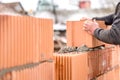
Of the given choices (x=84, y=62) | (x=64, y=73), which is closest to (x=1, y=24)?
(x=64, y=73)

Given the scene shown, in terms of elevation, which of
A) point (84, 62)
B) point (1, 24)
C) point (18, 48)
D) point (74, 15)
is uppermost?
point (74, 15)

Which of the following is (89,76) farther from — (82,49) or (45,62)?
(45,62)

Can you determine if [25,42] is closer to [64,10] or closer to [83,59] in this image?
[83,59]

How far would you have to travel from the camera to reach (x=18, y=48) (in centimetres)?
97

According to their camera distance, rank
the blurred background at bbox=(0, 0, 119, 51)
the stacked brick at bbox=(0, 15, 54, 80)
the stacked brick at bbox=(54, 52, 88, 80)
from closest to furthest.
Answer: the stacked brick at bbox=(0, 15, 54, 80) → the stacked brick at bbox=(54, 52, 88, 80) → the blurred background at bbox=(0, 0, 119, 51)

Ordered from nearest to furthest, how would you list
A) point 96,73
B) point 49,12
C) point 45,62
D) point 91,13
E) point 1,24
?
point 1,24, point 45,62, point 96,73, point 91,13, point 49,12

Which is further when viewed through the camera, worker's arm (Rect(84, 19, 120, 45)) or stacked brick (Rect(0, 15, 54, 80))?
worker's arm (Rect(84, 19, 120, 45))

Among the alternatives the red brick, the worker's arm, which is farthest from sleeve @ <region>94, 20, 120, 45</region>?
the red brick

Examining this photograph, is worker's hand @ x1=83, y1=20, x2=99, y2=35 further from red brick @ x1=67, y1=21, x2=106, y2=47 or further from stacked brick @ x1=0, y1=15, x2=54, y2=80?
stacked brick @ x1=0, y1=15, x2=54, y2=80

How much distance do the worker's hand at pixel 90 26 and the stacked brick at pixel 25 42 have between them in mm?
432

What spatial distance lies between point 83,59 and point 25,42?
0.58 metres

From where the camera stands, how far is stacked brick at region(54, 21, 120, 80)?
138cm

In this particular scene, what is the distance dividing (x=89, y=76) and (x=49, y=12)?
14.4 ft

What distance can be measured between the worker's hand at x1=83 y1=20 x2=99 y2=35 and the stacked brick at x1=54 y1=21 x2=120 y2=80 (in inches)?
1.5
